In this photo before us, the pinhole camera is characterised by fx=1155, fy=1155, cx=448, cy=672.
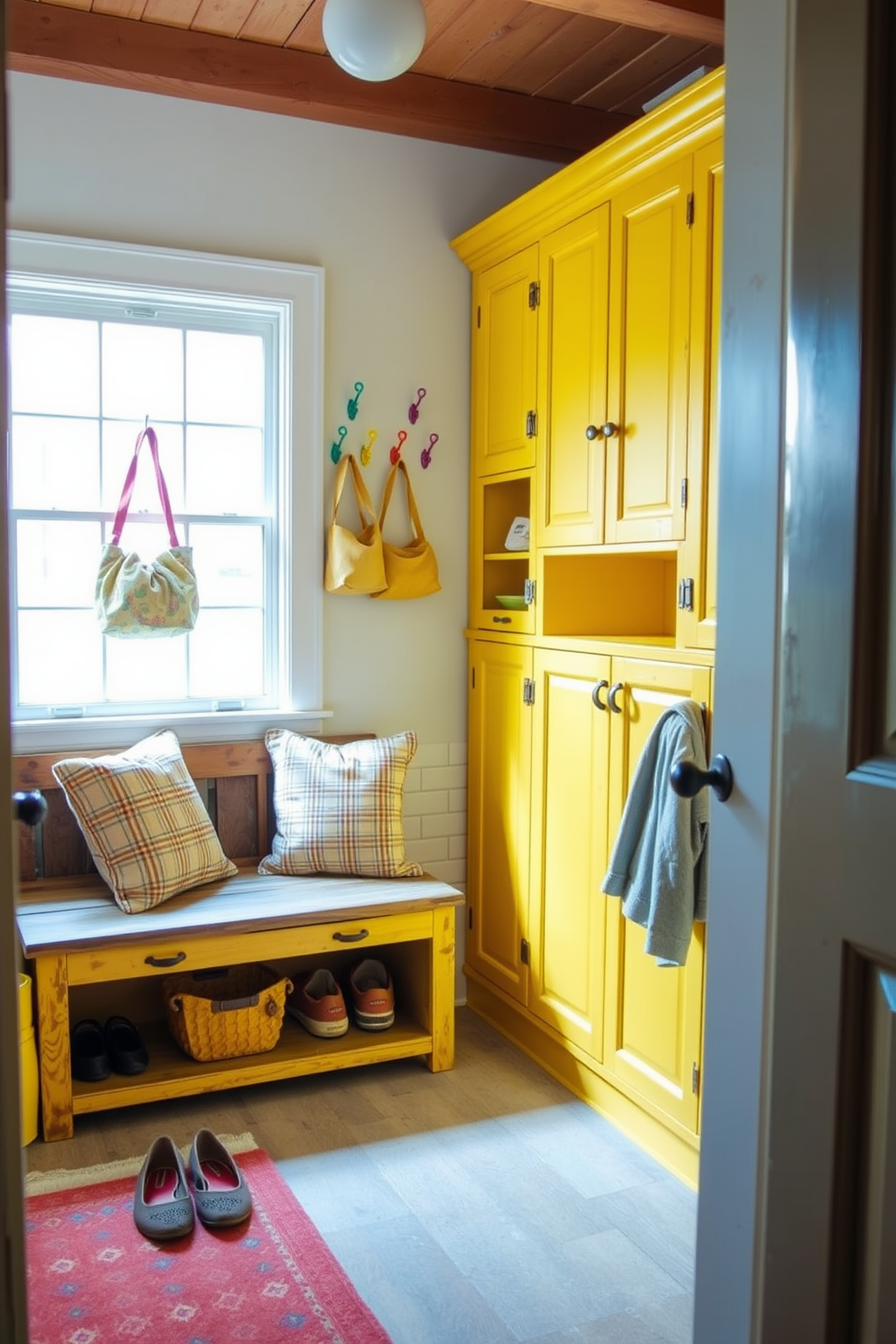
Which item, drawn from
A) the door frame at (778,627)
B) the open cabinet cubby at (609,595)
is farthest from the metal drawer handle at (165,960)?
the door frame at (778,627)

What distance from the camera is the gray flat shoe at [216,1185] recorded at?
2455mm

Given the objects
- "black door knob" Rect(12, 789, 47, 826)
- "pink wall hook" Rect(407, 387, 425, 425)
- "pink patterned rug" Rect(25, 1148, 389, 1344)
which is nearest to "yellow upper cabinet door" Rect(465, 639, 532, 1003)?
"pink wall hook" Rect(407, 387, 425, 425)

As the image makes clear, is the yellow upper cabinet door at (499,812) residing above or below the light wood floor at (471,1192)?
above

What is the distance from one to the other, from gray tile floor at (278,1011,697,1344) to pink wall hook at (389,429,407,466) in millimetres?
1887

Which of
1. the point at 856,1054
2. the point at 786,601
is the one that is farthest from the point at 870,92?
the point at 856,1054

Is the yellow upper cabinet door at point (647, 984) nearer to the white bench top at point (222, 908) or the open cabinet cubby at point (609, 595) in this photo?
the open cabinet cubby at point (609, 595)

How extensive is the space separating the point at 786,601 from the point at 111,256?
8.57 feet

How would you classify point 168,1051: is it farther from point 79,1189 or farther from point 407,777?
point 407,777

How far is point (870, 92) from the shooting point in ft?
3.62

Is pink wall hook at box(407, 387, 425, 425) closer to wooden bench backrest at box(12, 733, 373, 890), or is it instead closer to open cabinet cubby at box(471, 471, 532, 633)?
open cabinet cubby at box(471, 471, 532, 633)

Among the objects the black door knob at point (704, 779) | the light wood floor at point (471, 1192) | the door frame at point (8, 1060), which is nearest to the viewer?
the door frame at point (8, 1060)

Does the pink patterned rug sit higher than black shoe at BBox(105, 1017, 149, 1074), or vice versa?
black shoe at BBox(105, 1017, 149, 1074)

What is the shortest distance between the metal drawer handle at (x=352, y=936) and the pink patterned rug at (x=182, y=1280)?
694mm

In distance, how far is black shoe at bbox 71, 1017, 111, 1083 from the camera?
2.94 meters
